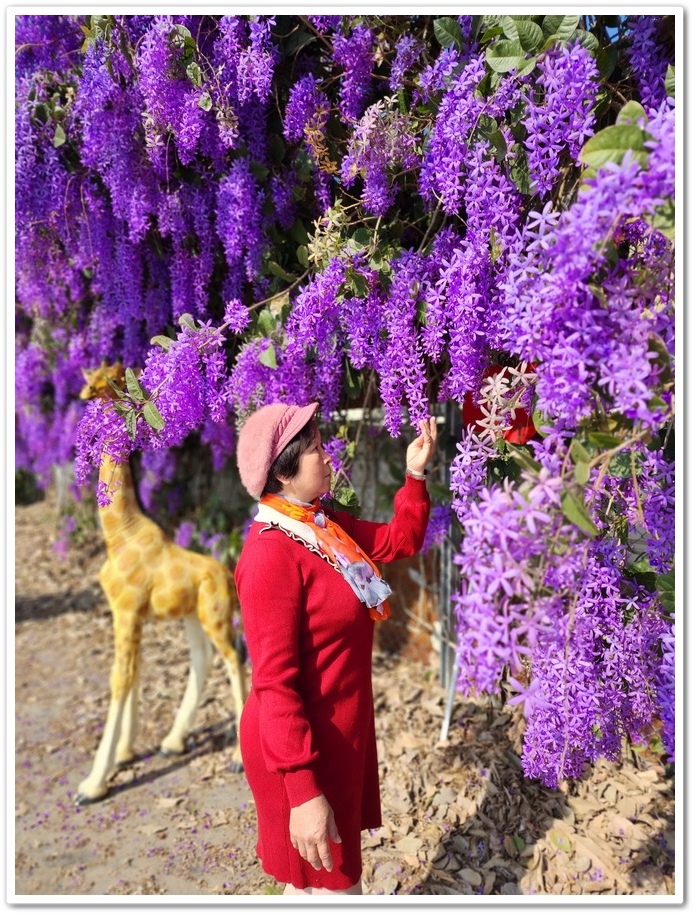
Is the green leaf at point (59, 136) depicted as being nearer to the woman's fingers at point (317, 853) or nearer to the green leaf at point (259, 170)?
the green leaf at point (259, 170)

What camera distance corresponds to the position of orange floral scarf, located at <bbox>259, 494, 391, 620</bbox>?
1941mm

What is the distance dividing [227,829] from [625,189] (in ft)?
9.94

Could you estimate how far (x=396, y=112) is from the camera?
2.18 metres

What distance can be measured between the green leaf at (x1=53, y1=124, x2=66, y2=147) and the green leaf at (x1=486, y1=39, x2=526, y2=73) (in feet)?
5.79

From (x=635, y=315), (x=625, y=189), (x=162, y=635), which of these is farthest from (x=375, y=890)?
(x=162, y=635)

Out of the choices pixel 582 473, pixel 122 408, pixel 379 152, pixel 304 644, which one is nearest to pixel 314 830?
pixel 304 644

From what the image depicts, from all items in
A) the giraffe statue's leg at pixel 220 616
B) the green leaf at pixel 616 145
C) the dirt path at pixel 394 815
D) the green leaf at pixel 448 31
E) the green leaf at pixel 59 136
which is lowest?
the dirt path at pixel 394 815

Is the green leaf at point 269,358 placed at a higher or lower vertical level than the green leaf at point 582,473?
higher

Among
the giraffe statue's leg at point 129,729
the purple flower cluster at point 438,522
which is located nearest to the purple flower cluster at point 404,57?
the purple flower cluster at point 438,522

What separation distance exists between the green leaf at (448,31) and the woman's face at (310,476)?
44.2 inches

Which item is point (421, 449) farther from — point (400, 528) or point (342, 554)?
point (342, 554)

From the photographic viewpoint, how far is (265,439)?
76.4 inches

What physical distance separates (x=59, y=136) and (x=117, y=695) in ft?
7.99

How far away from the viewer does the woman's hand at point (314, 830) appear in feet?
5.82
